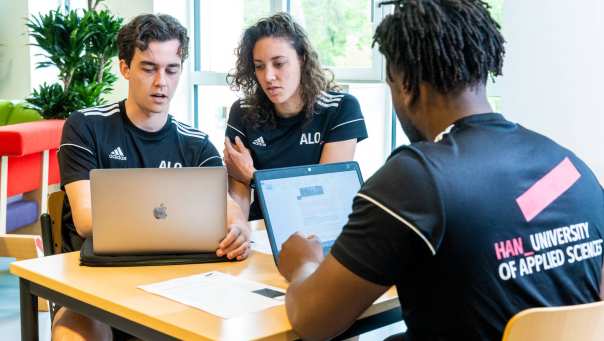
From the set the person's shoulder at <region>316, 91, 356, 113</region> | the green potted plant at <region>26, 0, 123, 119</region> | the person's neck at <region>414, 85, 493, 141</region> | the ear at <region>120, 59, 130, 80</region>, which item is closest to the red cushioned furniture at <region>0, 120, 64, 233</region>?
the green potted plant at <region>26, 0, 123, 119</region>

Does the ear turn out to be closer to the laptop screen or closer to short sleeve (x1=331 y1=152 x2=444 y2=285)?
the laptop screen

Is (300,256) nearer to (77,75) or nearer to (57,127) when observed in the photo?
(57,127)

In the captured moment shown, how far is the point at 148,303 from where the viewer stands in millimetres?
1541

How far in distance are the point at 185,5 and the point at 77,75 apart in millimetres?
1122

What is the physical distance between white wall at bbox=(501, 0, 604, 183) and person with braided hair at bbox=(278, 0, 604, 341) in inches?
56.7

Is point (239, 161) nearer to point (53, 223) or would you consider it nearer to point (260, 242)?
point (260, 242)

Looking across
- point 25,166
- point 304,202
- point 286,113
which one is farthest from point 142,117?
point 25,166

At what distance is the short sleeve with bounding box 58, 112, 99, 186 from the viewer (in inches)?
89.4

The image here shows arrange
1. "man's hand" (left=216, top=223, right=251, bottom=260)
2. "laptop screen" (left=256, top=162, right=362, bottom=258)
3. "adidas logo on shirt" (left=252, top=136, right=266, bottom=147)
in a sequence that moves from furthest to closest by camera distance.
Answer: "adidas logo on shirt" (left=252, top=136, right=266, bottom=147), "man's hand" (left=216, top=223, right=251, bottom=260), "laptop screen" (left=256, top=162, right=362, bottom=258)

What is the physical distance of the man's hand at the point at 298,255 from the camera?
1.59 m

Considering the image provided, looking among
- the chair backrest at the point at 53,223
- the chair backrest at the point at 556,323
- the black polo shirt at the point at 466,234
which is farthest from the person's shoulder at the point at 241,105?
the chair backrest at the point at 556,323

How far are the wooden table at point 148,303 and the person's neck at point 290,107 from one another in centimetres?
80

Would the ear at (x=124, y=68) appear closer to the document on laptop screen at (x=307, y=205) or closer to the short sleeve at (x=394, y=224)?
the document on laptop screen at (x=307, y=205)

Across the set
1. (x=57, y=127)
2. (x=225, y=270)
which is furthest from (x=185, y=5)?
(x=225, y=270)
